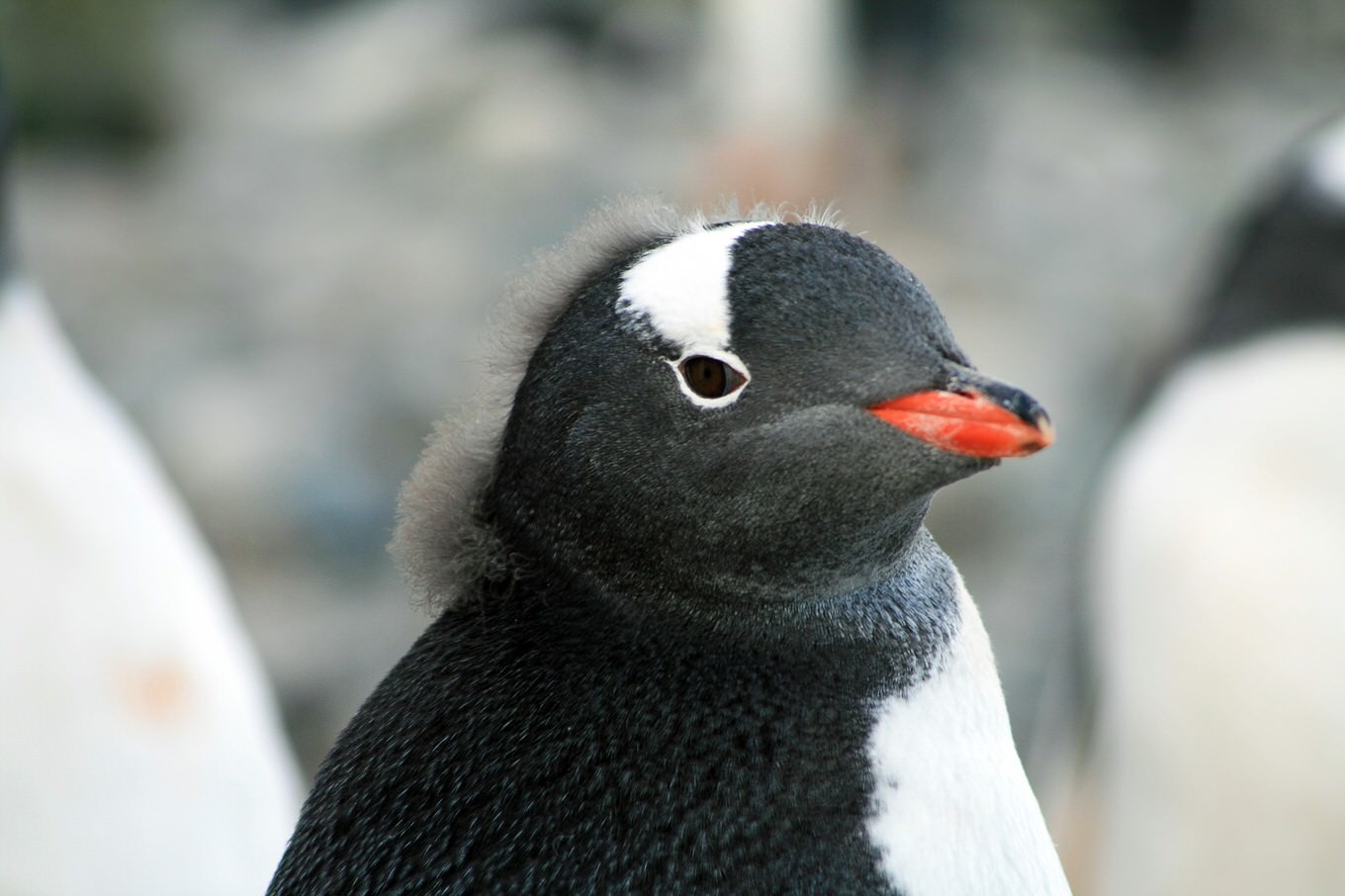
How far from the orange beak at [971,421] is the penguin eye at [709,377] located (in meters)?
0.08

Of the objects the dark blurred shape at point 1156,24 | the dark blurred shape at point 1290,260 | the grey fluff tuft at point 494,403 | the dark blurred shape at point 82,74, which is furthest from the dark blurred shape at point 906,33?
the grey fluff tuft at point 494,403

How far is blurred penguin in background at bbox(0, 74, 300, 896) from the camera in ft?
5.74

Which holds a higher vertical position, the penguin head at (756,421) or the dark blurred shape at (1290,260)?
the dark blurred shape at (1290,260)

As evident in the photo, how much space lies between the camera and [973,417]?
860 mm

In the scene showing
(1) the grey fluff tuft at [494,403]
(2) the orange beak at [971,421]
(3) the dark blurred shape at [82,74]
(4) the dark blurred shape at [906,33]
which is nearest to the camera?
(2) the orange beak at [971,421]

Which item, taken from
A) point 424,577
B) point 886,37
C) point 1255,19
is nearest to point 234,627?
point 424,577

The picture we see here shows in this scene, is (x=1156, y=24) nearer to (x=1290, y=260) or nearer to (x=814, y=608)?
(x=1290, y=260)

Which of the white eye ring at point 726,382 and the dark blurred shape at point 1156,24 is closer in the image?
the white eye ring at point 726,382

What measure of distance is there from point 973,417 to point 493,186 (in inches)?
200

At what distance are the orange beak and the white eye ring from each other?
0.08 metres

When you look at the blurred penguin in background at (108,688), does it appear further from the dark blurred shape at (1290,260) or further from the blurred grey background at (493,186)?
the blurred grey background at (493,186)

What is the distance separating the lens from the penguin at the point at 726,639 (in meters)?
0.89

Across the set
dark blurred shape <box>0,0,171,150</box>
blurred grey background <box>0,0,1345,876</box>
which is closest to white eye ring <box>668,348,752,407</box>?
blurred grey background <box>0,0,1345,876</box>

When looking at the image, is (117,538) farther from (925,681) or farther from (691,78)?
(691,78)
